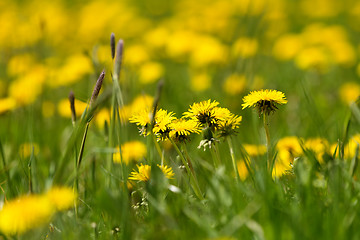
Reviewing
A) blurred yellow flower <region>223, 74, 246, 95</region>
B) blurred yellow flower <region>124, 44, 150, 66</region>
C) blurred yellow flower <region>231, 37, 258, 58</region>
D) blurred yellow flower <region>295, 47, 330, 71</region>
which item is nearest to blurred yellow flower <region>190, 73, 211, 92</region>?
blurred yellow flower <region>223, 74, 246, 95</region>

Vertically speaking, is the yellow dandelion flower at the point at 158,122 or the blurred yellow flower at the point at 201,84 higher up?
the blurred yellow flower at the point at 201,84

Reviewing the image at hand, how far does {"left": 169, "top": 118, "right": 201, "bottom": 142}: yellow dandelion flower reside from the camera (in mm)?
1446

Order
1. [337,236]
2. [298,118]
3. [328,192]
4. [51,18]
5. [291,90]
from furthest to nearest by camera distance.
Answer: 1. [51,18]
2. [291,90]
3. [298,118]
4. [328,192]
5. [337,236]

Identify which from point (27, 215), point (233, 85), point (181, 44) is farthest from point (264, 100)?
point (181, 44)

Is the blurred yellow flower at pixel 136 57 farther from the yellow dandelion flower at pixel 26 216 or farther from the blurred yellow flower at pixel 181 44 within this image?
the yellow dandelion flower at pixel 26 216

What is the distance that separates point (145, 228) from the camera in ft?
4.23

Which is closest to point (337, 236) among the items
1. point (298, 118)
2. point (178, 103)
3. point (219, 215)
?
point (219, 215)

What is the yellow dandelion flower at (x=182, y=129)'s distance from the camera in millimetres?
1446

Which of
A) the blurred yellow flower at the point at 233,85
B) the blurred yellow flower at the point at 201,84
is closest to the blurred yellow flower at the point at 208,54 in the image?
the blurred yellow flower at the point at 201,84

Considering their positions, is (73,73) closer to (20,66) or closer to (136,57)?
(20,66)

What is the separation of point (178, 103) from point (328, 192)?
1892 mm

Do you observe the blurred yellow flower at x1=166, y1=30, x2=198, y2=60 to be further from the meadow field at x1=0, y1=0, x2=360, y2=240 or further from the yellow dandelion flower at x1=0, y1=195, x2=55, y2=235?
the yellow dandelion flower at x1=0, y1=195, x2=55, y2=235

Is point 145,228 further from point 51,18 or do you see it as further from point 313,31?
point 51,18

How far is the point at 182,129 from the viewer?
1448 millimetres
